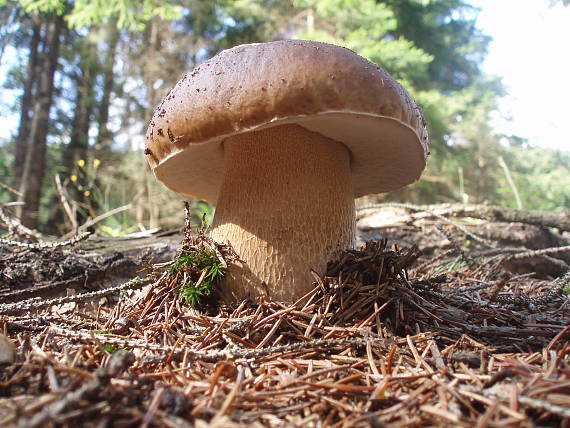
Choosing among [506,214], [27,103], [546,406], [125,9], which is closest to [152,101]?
[125,9]

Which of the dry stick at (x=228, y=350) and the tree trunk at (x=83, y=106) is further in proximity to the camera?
the tree trunk at (x=83, y=106)

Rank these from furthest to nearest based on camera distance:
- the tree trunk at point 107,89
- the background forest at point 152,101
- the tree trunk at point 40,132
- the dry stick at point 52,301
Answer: the tree trunk at point 107,89 → the background forest at point 152,101 → the tree trunk at point 40,132 → the dry stick at point 52,301

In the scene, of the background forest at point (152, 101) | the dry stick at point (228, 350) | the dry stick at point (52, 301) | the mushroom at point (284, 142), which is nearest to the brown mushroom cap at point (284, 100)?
the mushroom at point (284, 142)

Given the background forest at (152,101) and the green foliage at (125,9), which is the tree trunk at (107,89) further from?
the green foliage at (125,9)

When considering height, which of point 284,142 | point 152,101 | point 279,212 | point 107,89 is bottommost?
point 279,212

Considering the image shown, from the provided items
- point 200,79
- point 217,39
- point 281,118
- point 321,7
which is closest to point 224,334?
point 281,118

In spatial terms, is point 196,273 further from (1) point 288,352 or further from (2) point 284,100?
(2) point 284,100

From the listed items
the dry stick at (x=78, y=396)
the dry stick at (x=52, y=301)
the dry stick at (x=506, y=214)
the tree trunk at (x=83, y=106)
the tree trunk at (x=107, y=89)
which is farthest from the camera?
the tree trunk at (x=107, y=89)
